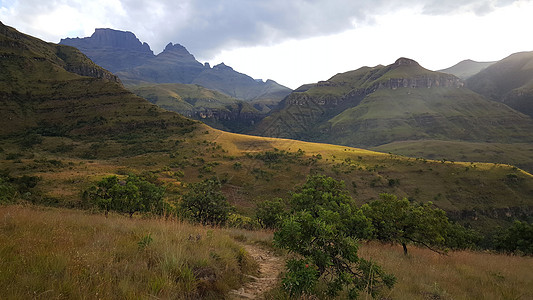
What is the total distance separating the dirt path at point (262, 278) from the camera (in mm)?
4965

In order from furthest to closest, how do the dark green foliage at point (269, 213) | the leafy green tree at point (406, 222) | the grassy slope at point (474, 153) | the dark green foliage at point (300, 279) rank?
the grassy slope at point (474, 153) < the dark green foliage at point (269, 213) < the leafy green tree at point (406, 222) < the dark green foliage at point (300, 279)

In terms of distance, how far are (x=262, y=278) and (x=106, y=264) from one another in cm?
A: 387

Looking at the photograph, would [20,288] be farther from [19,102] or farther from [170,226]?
[19,102]

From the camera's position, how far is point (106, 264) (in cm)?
395

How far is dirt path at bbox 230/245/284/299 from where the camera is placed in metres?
4.96

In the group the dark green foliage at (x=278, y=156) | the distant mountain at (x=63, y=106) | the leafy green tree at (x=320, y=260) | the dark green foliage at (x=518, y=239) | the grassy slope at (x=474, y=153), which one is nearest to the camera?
the leafy green tree at (x=320, y=260)

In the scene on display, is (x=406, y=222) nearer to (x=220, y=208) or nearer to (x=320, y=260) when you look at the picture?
(x=320, y=260)

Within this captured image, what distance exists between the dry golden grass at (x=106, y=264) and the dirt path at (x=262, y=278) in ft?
0.86

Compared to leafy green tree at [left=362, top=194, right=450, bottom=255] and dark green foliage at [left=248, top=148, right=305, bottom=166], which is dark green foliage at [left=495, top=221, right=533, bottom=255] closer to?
leafy green tree at [left=362, top=194, right=450, bottom=255]

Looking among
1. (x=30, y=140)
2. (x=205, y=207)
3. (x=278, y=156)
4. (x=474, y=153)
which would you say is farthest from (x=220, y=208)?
(x=474, y=153)

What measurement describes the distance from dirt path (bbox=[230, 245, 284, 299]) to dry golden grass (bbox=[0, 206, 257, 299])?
0.26 m

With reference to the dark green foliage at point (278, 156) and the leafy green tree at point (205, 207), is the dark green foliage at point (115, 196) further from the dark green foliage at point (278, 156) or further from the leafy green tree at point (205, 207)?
the dark green foliage at point (278, 156)

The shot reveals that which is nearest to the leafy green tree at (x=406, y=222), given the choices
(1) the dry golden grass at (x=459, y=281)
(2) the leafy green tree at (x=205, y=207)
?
(1) the dry golden grass at (x=459, y=281)

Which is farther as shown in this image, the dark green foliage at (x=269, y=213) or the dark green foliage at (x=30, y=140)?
the dark green foliage at (x=30, y=140)
